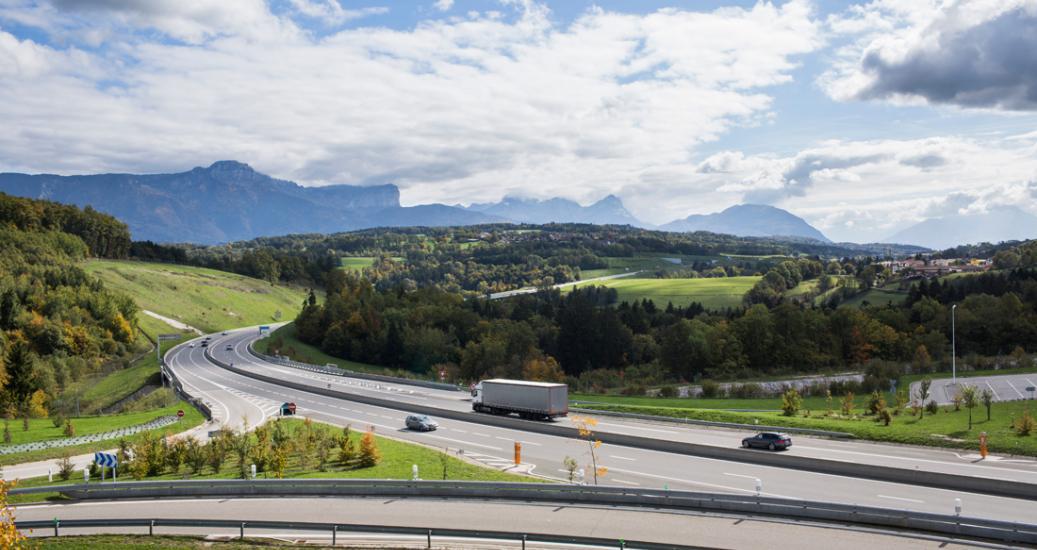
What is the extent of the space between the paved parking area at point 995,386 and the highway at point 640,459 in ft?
95.3

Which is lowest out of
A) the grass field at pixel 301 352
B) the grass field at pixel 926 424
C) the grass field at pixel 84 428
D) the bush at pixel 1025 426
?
the grass field at pixel 301 352

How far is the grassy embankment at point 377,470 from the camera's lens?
30.6m

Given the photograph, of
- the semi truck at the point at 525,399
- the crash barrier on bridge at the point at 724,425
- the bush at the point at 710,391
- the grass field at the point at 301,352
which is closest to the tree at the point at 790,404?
the crash barrier on bridge at the point at 724,425

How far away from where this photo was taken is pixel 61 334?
100 metres

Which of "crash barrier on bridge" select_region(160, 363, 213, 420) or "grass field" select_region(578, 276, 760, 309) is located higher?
"grass field" select_region(578, 276, 760, 309)

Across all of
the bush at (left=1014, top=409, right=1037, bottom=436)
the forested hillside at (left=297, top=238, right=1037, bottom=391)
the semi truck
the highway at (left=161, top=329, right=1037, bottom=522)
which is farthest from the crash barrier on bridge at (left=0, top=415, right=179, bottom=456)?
the bush at (left=1014, top=409, right=1037, bottom=436)

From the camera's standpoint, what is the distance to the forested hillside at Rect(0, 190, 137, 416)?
249ft

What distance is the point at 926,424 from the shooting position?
39.3 metres

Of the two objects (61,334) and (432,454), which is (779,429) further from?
(61,334)

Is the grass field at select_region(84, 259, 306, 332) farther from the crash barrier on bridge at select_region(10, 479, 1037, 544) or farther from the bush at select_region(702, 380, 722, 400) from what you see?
the crash barrier on bridge at select_region(10, 479, 1037, 544)

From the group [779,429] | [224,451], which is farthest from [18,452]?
[779,429]

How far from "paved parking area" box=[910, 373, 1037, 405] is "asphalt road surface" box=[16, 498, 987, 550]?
4155 cm

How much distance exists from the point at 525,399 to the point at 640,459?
51.9 ft

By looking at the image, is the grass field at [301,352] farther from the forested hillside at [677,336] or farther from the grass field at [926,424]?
the grass field at [926,424]
